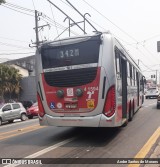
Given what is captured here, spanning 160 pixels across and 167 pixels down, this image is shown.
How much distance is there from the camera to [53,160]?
7.96m

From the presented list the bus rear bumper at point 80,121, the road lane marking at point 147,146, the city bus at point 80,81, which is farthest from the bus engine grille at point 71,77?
the road lane marking at point 147,146

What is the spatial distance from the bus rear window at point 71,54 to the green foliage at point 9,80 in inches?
1237

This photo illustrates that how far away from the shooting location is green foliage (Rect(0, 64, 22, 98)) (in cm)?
4147

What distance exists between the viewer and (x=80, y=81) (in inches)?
404

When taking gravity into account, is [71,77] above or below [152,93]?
above

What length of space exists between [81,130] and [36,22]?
19099 millimetres

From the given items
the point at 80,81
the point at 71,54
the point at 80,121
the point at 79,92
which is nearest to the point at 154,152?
the point at 80,121

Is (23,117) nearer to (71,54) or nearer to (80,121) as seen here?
(71,54)

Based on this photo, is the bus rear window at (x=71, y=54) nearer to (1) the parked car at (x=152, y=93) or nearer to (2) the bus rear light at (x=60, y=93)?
(2) the bus rear light at (x=60, y=93)

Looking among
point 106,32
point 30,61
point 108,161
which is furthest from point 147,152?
point 30,61

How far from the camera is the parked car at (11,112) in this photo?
22.7 m

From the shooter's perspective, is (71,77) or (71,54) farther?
(71,54)

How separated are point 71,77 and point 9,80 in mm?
33617

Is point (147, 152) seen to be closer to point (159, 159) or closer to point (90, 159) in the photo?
point (159, 159)
